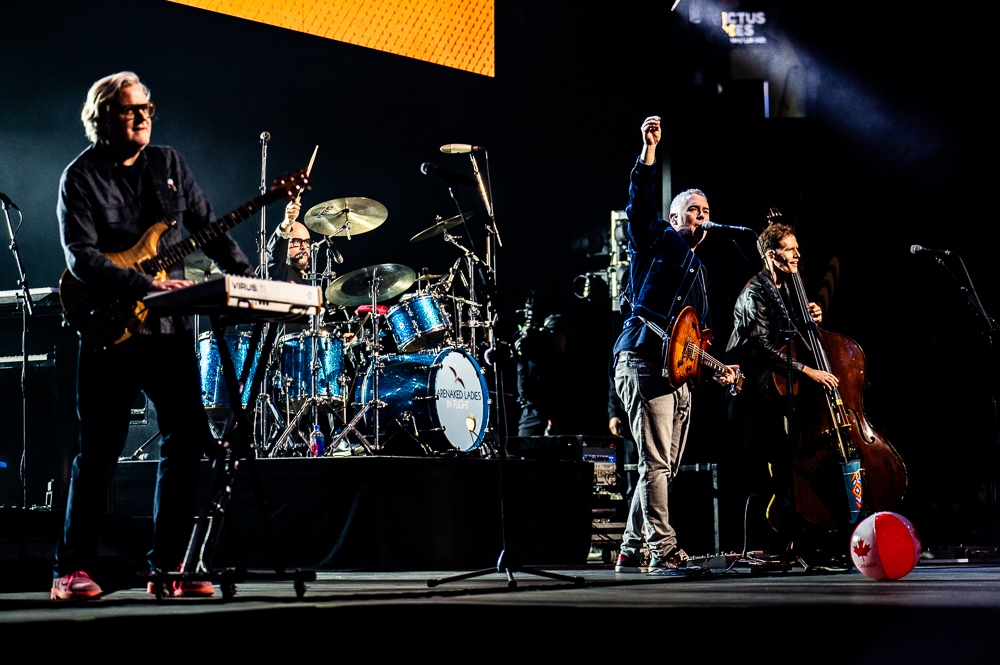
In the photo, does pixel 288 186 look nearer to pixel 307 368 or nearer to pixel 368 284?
pixel 307 368

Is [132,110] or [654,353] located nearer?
[132,110]

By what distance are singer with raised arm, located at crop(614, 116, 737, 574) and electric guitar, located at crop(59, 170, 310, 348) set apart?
2.37 m

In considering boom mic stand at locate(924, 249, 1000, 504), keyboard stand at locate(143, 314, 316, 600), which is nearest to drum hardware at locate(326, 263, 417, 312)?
boom mic stand at locate(924, 249, 1000, 504)

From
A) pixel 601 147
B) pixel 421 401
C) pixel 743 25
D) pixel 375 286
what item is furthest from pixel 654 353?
pixel 743 25

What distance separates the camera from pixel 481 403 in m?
8.11

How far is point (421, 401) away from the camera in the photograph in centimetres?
755

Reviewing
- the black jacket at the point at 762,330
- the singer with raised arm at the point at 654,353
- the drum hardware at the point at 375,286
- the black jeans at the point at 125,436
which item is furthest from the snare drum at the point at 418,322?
the black jeans at the point at 125,436

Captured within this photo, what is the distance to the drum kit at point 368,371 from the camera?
757 cm

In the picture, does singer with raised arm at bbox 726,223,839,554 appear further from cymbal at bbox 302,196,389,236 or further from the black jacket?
cymbal at bbox 302,196,389,236

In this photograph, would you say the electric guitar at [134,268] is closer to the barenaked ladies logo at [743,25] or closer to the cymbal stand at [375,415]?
the cymbal stand at [375,415]

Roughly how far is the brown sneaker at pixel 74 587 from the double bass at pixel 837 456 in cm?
375

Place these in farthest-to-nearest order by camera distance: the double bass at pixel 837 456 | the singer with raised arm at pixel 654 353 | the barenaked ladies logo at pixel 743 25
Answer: the barenaked ladies logo at pixel 743 25
the double bass at pixel 837 456
the singer with raised arm at pixel 654 353

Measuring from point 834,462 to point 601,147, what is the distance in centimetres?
470

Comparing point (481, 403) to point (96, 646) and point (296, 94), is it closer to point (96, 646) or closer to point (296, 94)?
point (296, 94)
